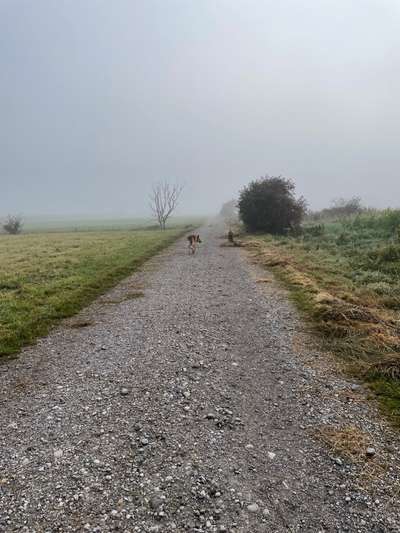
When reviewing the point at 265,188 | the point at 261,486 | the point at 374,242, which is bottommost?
the point at 261,486

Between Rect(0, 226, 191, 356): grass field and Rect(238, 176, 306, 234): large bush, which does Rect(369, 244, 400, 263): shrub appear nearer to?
Rect(0, 226, 191, 356): grass field

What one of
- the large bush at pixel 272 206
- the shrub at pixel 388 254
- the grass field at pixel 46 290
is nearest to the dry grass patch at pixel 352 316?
the shrub at pixel 388 254

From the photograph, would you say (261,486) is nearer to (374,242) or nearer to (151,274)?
(151,274)

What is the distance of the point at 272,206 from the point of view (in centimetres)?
3597

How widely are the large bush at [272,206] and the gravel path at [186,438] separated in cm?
2920

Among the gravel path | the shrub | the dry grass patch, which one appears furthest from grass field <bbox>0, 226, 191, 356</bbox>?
the shrub

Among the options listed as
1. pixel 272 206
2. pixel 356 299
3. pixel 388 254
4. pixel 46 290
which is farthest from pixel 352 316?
pixel 272 206

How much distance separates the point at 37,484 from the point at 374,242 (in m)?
22.3

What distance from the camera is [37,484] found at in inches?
145

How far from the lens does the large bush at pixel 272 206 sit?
118 ft

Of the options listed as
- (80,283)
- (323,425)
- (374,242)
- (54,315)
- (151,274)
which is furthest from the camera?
(374,242)

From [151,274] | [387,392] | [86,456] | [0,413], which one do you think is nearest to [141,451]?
[86,456]

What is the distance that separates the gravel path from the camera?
132 inches

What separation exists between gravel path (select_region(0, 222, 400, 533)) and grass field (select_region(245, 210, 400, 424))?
0.62m
